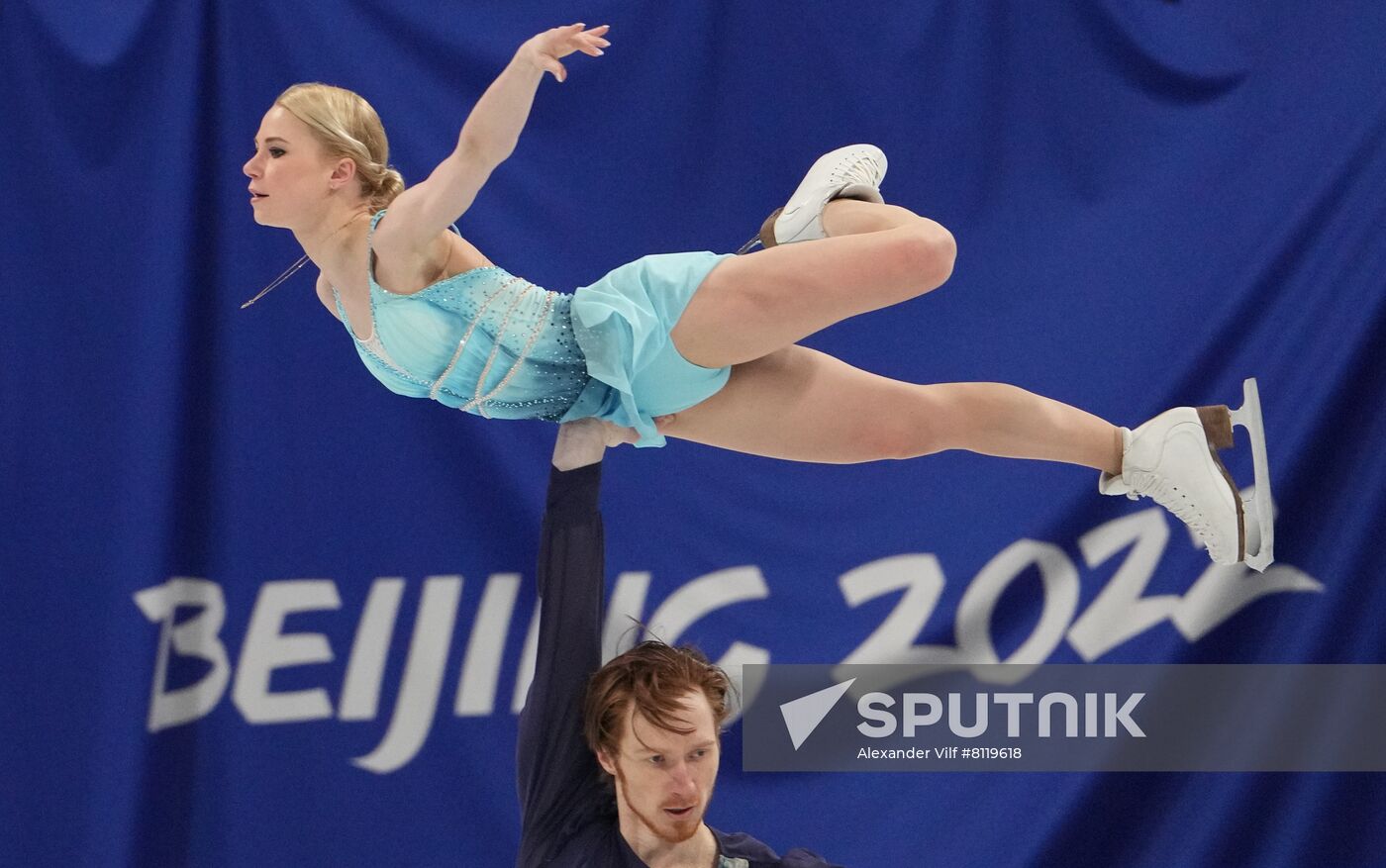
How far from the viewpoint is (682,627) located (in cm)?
392

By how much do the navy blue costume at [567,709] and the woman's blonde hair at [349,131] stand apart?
675 mm

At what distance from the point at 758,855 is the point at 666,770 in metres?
0.26

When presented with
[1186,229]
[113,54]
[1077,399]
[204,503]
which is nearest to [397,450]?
[204,503]

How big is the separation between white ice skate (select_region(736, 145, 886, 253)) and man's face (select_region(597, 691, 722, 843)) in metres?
0.92

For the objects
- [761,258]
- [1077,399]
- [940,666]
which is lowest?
[940,666]

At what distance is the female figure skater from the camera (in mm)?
2551

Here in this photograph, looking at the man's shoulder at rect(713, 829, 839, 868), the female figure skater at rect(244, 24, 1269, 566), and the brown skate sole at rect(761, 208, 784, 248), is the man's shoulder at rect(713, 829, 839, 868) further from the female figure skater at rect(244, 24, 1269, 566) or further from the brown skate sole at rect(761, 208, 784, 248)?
the brown skate sole at rect(761, 208, 784, 248)

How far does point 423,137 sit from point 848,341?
115 centimetres

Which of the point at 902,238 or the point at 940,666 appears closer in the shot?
the point at 902,238

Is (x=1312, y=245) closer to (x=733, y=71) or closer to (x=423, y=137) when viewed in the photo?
(x=733, y=71)

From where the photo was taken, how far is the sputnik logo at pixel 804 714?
155 inches

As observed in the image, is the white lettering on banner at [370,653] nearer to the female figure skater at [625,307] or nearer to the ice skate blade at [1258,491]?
the female figure skater at [625,307]

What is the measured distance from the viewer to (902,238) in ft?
8.40

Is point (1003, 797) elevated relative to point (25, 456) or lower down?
lower down
